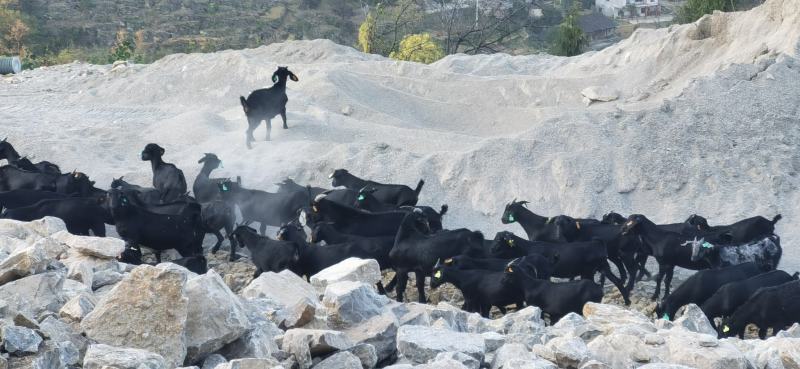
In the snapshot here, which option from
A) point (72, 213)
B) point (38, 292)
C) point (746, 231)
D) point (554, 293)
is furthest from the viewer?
point (72, 213)

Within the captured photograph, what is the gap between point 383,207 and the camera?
Result: 46.8ft

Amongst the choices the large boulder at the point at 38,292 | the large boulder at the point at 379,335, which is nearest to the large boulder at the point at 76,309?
the large boulder at the point at 38,292

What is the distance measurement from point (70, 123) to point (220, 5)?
90.5 feet

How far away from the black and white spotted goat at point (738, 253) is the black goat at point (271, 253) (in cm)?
425

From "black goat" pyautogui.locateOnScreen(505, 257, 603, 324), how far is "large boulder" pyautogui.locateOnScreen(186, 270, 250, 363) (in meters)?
4.04

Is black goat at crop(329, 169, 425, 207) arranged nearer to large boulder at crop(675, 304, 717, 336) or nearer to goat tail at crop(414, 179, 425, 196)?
goat tail at crop(414, 179, 425, 196)

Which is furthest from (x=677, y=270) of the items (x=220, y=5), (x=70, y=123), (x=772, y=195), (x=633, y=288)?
(x=220, y=5)

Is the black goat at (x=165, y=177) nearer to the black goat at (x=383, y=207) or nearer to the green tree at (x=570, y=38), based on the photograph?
the black goat at (x=383, y=207)

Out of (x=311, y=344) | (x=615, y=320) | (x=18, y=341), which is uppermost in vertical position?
(x=18, y=341)

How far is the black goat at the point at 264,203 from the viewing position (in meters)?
14.4

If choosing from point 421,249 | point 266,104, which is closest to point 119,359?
point 421,249

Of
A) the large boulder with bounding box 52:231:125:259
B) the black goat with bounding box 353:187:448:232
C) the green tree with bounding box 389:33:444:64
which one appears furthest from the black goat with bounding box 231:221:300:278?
the green tree with bounding box 389:33:444:64

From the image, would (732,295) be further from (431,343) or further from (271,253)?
(271,253)

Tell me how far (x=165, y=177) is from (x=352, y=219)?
3501 mm
